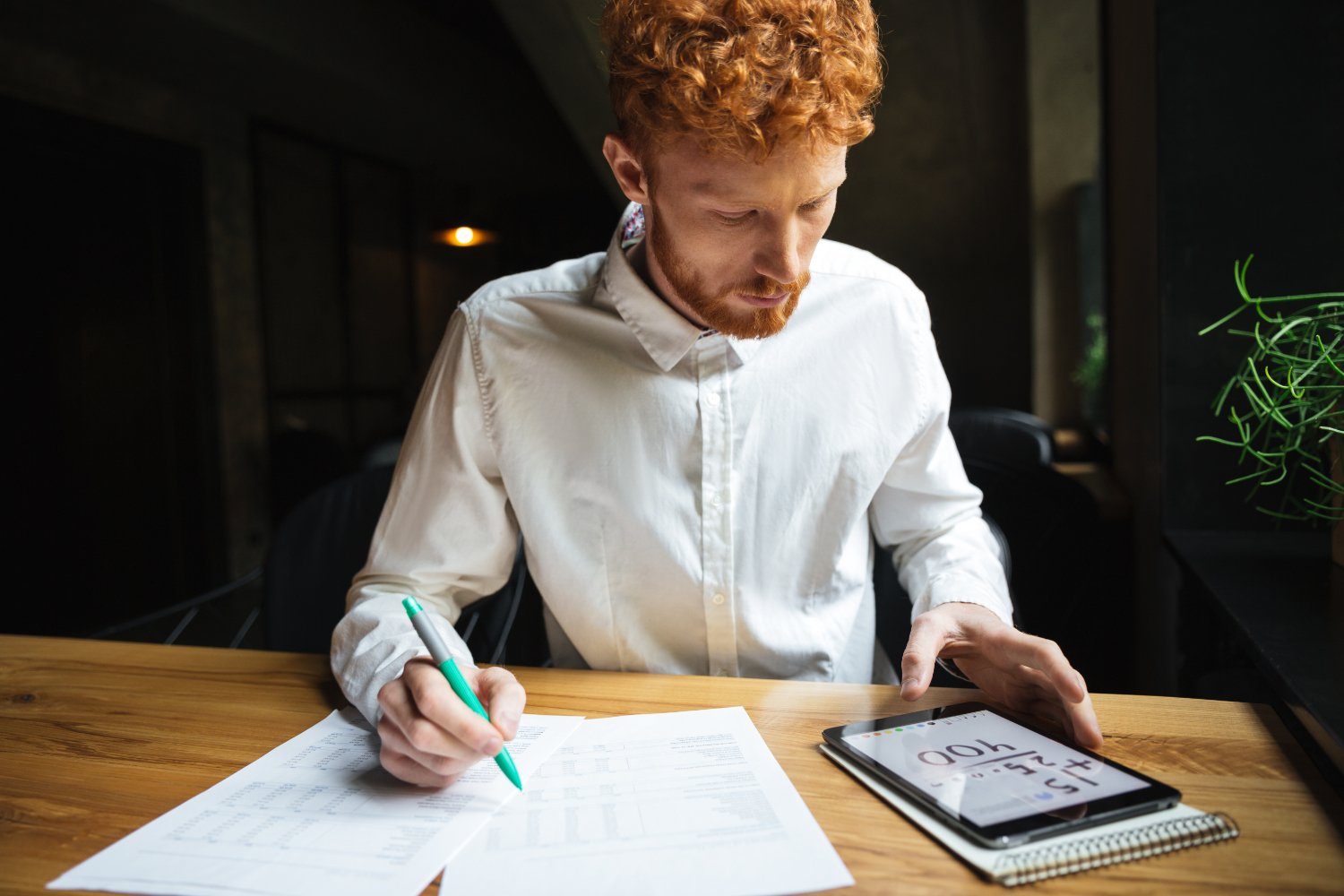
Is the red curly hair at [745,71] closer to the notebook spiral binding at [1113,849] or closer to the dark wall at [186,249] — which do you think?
the notebook spiral binding at [1113,849]

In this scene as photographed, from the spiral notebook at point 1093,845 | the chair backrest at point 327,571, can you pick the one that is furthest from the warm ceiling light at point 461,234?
the spiral notebook at point 1093,845

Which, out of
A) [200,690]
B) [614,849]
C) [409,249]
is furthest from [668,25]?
[409,249]

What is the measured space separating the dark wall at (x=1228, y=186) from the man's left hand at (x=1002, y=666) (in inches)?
31.0

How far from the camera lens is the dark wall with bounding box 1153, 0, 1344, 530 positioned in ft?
4.75

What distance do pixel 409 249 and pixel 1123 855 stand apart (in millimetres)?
7771

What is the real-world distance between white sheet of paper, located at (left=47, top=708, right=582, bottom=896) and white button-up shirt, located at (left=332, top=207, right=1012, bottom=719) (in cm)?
36

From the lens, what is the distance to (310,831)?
0.74 metres

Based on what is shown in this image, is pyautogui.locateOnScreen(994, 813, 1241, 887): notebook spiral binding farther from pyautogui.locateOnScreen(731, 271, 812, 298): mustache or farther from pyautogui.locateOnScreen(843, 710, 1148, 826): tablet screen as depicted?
pyautogui.locateOnScreen(731, 271, 812, 298): mustache

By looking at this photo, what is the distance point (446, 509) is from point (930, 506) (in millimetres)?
661

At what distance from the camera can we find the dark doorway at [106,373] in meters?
4.73

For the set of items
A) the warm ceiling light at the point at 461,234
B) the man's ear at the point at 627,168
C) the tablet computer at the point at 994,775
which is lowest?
the tablet computer at the point at 994,775

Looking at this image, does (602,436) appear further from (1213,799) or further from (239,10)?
(239,10)

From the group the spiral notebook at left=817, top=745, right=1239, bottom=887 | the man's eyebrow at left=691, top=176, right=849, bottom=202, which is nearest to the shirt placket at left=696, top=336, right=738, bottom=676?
the man's eyebrow at left=691, top=176, right=849, bottom=202

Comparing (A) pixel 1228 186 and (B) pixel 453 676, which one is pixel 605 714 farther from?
(A) pixel 1228 186
